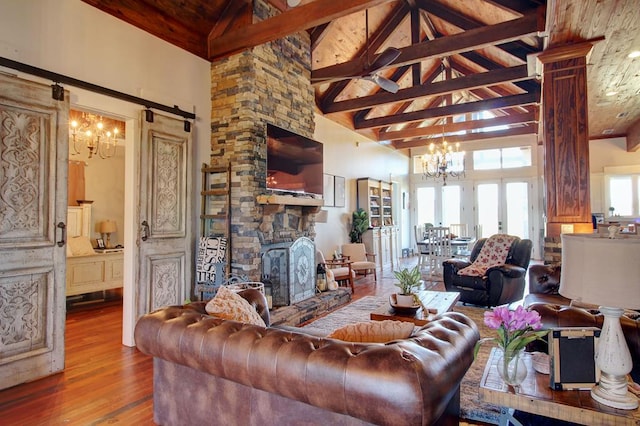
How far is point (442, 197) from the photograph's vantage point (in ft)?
36.5

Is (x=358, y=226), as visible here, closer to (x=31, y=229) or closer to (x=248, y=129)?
(x=248, y=129)

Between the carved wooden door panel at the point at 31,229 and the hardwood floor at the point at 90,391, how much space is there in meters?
0.21

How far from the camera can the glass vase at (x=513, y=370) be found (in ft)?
4.86

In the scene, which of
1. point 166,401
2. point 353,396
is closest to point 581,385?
point 353,396

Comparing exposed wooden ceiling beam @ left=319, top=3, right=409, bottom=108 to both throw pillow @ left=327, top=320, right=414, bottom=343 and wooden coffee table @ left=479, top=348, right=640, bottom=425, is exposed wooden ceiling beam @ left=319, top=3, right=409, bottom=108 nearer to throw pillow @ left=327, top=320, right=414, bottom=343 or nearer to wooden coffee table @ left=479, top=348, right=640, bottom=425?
throw pillow @ left=327, top=320, right=414, bottom=343

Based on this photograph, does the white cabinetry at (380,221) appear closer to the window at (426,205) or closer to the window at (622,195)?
the window at (426,205)

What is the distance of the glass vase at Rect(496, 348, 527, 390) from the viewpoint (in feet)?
4.86

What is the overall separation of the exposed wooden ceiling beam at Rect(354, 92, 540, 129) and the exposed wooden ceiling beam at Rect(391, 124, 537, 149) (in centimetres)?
237

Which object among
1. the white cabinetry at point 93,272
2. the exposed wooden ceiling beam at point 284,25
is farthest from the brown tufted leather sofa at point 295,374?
the white cabinetry at point 93,272

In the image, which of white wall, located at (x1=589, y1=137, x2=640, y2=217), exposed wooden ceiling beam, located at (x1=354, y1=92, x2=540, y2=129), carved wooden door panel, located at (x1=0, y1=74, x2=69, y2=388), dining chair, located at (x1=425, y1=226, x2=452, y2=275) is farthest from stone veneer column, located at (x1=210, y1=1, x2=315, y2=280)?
white wall, located at (x1=589, y1=137, x2=640, y2=217)

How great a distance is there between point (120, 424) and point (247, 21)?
4.15 metres

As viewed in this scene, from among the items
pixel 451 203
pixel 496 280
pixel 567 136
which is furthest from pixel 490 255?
pixel 451 203

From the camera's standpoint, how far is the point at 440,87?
6219 millimetres

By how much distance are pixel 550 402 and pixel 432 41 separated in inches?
182
